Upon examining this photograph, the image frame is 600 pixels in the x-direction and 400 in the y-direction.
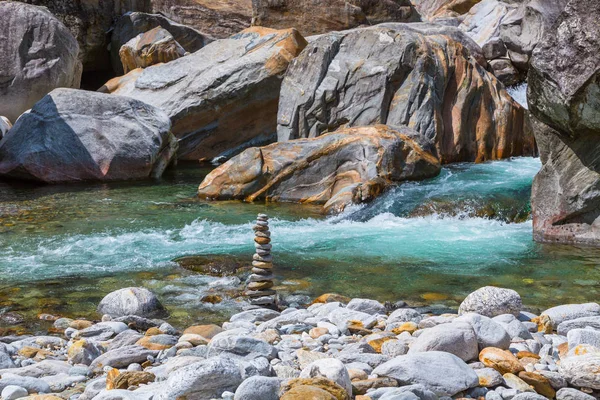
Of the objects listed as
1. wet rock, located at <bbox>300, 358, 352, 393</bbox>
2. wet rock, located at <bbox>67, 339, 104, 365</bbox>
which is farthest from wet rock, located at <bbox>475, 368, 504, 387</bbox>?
wet rock, located at <bbox>67, 339, 104, 365</bbox>

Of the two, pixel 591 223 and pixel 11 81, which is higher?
pixel 11 81

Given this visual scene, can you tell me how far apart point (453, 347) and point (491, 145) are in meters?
12.6

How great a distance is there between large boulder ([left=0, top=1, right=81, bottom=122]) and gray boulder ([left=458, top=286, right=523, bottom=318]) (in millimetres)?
15999

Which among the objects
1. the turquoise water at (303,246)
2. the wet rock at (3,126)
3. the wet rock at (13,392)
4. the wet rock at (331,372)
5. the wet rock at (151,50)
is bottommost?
the turquoise water at (303,246)

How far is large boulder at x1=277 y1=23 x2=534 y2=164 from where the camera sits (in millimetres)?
16375

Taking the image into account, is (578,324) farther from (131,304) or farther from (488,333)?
(131,304)

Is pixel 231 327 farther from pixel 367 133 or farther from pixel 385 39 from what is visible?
pixel 385 39

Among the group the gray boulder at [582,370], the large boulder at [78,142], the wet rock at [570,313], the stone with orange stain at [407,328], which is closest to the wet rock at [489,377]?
the gray boulder at [582,370]

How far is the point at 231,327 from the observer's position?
238 inches

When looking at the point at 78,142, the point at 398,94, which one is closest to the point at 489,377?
the point at 398,94

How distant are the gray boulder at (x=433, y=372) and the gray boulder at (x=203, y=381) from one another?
883 millimetres

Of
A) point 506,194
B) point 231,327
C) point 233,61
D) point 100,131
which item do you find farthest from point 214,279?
point 233,61

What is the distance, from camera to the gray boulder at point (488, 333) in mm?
5105

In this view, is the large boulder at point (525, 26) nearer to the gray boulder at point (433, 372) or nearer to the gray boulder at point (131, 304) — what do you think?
the gray boulder at point (131, 304)
